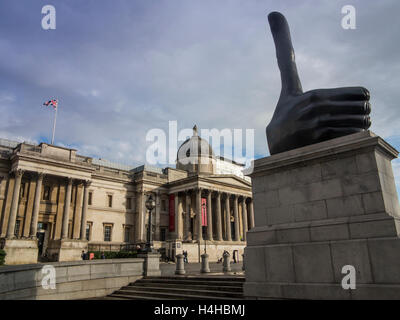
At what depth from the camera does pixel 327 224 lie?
274 inches

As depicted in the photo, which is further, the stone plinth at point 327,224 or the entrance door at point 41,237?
the entrance door at point 41,237

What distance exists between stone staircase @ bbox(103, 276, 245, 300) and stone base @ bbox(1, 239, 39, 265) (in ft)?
74.2

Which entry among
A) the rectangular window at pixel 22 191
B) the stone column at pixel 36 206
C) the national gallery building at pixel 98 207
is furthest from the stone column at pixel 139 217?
the rectangular window at pixel 22 191

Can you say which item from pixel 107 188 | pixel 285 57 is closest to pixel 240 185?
pixel 107 188

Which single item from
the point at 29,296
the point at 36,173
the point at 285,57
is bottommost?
the point at 29,296

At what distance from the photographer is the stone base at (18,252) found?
30656mm

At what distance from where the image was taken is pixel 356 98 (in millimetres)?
7902

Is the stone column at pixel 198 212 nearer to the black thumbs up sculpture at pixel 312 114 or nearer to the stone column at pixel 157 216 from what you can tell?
the stone column at pixel 157 216

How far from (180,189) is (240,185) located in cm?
1049

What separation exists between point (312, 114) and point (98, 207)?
1701 inches

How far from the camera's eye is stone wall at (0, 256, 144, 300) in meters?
9.55

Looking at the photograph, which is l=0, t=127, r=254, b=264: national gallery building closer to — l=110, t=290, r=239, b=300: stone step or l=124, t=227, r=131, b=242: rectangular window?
l=124, t=227, r=131, b=242: rectangular window

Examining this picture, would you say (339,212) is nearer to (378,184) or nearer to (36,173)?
(378,184)

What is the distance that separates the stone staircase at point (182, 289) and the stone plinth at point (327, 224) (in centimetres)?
241
